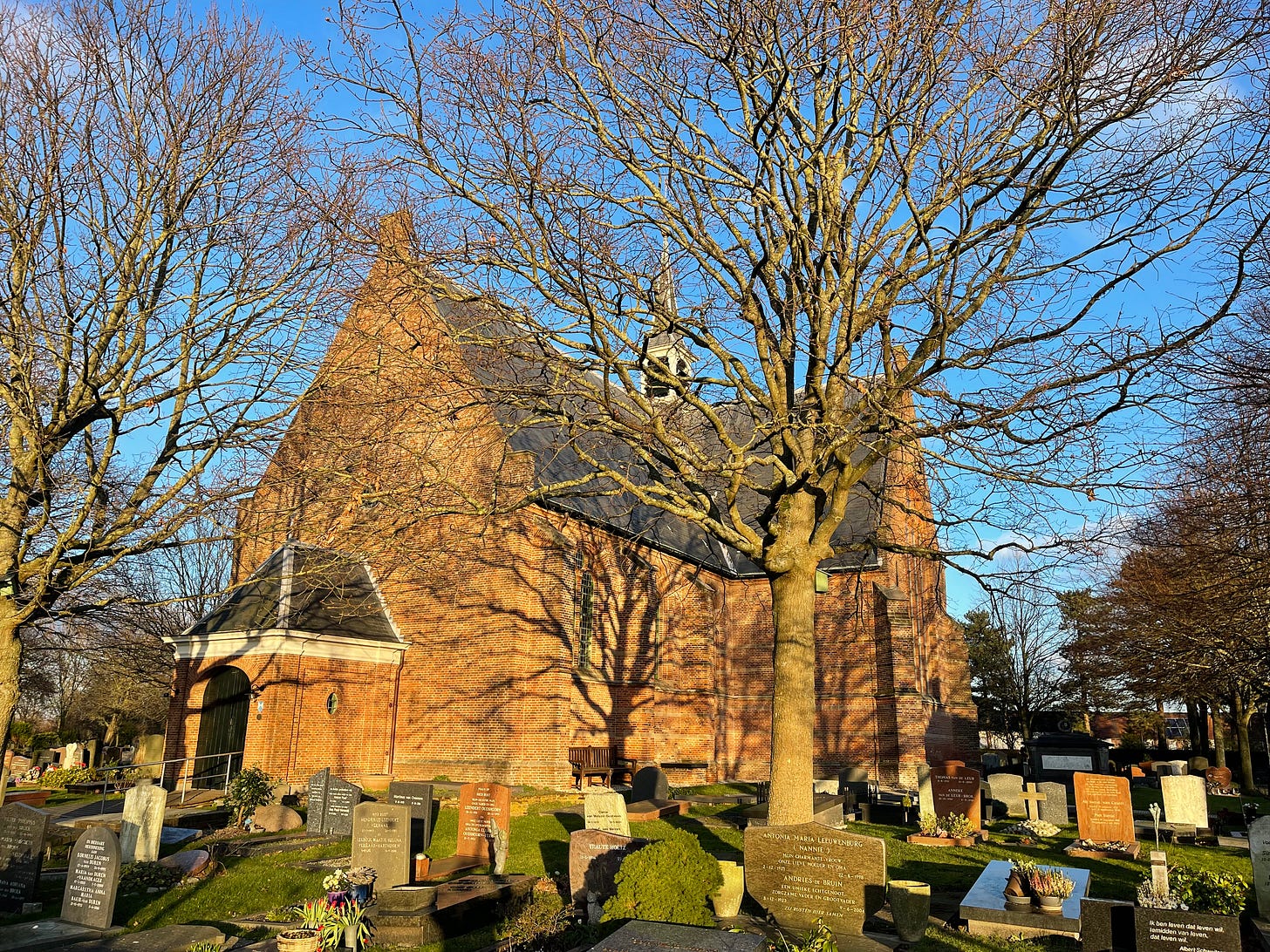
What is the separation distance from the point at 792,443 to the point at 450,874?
7.05m

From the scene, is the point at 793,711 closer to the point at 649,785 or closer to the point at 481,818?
the point at 481,818

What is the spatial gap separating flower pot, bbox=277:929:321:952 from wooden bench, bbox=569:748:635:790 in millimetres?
12789

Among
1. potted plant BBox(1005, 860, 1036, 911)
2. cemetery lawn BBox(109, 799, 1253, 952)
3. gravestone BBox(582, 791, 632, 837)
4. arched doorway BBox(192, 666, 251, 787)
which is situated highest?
arched doorway BBox(192, 666, 251, 787)

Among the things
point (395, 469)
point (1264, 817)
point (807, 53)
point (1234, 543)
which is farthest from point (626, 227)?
point (1234, 543)

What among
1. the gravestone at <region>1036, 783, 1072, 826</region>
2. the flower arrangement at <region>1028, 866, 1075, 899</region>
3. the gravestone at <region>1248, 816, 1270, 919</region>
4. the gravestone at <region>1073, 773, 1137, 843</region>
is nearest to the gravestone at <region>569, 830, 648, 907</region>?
the flower arrangement at <region>1028, 866, 1075, 899</region>

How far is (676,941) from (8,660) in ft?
32.6

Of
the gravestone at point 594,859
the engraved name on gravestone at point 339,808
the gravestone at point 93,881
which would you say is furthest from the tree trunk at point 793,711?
the engraved name on gravestone at point 339,808

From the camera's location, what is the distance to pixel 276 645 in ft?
61.6

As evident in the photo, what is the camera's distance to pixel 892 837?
51.3ft

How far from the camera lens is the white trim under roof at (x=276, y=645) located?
741 inches

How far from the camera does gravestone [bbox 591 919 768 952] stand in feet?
18.0

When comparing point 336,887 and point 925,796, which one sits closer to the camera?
point 336,887

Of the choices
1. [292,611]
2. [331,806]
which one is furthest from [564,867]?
[292,611]

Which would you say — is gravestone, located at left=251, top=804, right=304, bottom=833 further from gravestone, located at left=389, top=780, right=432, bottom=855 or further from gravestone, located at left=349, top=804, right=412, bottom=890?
gravestone, located at left=349, top=804, right=412, bottom=890
